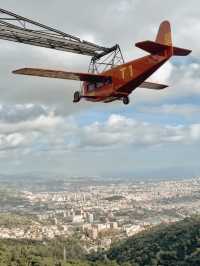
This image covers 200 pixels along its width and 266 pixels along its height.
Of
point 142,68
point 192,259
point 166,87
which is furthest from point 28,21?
point 192,259

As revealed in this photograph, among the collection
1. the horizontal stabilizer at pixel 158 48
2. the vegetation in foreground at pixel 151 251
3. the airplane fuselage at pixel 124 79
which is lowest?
the vegetation in foreground at pixel 151 251

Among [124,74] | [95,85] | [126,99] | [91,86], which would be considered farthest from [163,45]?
[91,86]

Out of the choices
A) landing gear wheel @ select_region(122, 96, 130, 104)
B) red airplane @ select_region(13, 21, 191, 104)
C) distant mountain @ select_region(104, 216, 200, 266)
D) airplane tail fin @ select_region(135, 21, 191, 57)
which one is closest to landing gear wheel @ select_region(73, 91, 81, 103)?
red airplane @ select_region(13, 21, 191, 104)

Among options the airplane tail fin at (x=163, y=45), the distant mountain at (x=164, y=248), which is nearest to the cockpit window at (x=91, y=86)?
the airplane tail fin at (x=163, y=45)

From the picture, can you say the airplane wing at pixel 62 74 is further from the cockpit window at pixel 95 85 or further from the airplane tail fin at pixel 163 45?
the airplane tail fin at pixel 163 45

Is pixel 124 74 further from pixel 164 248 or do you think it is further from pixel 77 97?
pixel 164 248

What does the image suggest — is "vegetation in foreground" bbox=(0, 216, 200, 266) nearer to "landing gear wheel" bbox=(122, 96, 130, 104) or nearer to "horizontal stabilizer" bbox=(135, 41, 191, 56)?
"landing gear wheel" bbox=(122, 96, 130, 104)
